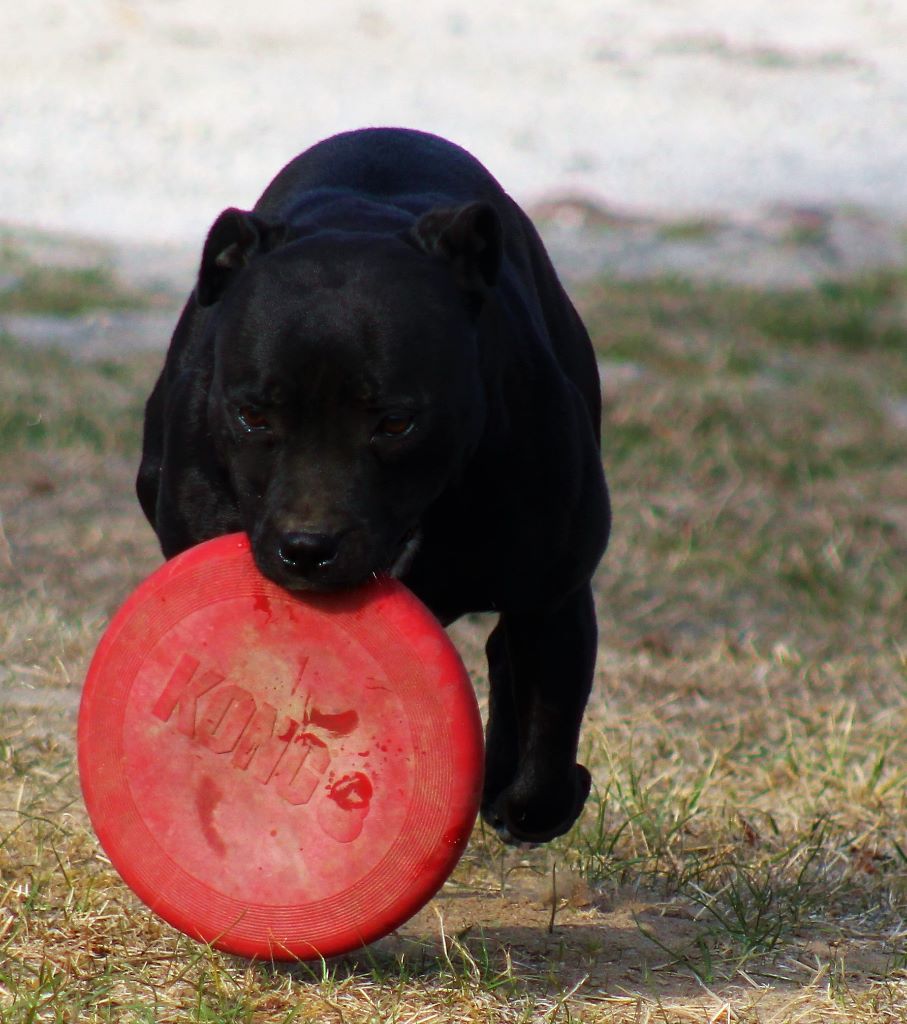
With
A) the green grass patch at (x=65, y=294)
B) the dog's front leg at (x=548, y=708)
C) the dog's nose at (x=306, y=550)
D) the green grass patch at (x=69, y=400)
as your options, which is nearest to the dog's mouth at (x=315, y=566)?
the dog's nose at (x=306, y=550)

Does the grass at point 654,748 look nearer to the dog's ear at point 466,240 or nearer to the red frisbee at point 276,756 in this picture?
the red frisbee at point 276,756

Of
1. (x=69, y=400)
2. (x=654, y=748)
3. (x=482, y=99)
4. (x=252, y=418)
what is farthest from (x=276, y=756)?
(x=482, y=99)

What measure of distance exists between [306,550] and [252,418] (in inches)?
10.2

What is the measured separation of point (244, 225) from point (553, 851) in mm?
1578

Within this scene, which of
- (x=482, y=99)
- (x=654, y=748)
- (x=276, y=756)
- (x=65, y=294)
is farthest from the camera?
(x=482, y=99)

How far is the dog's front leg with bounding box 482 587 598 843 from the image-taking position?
335 cm

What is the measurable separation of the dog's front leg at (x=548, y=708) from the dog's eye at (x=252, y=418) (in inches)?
33.5

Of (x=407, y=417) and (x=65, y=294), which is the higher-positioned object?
(x=407, y=417)

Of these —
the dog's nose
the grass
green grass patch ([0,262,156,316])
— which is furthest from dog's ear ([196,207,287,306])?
green grass patch ([0,262,156,316])

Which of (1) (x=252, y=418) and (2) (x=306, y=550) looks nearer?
(2) (x=306, y=550)

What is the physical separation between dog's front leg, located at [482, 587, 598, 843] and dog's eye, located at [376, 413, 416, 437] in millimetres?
753

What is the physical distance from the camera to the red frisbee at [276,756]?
2.74 metres

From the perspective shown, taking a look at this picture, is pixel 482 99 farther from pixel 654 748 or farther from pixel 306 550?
pixel 306 550

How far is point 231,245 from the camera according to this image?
2912 mm
